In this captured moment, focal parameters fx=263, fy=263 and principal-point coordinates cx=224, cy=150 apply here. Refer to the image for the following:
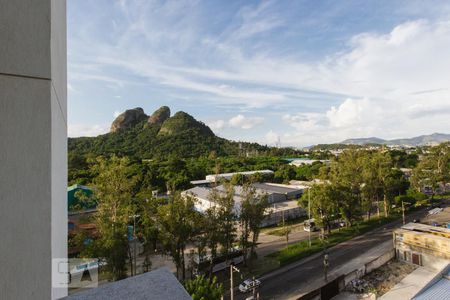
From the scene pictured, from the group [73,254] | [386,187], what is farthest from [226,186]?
[386,187]

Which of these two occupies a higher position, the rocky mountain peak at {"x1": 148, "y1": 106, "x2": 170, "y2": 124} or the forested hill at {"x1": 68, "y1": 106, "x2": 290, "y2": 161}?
the rocky mountain peak at {"x1": 148, "y1": 106, "x2": 170, "y2": 124}

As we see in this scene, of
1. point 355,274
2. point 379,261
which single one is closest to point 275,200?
point 379,261

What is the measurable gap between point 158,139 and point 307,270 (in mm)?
53145

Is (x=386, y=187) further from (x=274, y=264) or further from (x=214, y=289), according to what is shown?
(x=214, y=289)

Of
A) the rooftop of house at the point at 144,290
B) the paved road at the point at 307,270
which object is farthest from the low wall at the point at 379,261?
the rooftop of house at the point at 144,290

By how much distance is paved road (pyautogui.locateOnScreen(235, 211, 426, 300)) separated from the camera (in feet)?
37.5

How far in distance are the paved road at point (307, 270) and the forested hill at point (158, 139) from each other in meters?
35.6

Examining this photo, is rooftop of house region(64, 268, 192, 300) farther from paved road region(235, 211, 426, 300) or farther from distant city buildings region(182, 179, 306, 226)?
distant city buildings region(182, 179, 306, 226)

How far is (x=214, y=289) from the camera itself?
25.7ft

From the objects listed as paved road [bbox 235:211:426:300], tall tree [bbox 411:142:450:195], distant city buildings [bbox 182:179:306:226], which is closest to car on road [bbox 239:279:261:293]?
paved road [bbox 235:211:426:300]

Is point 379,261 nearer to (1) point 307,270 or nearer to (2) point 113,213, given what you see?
(1) point 307,270
